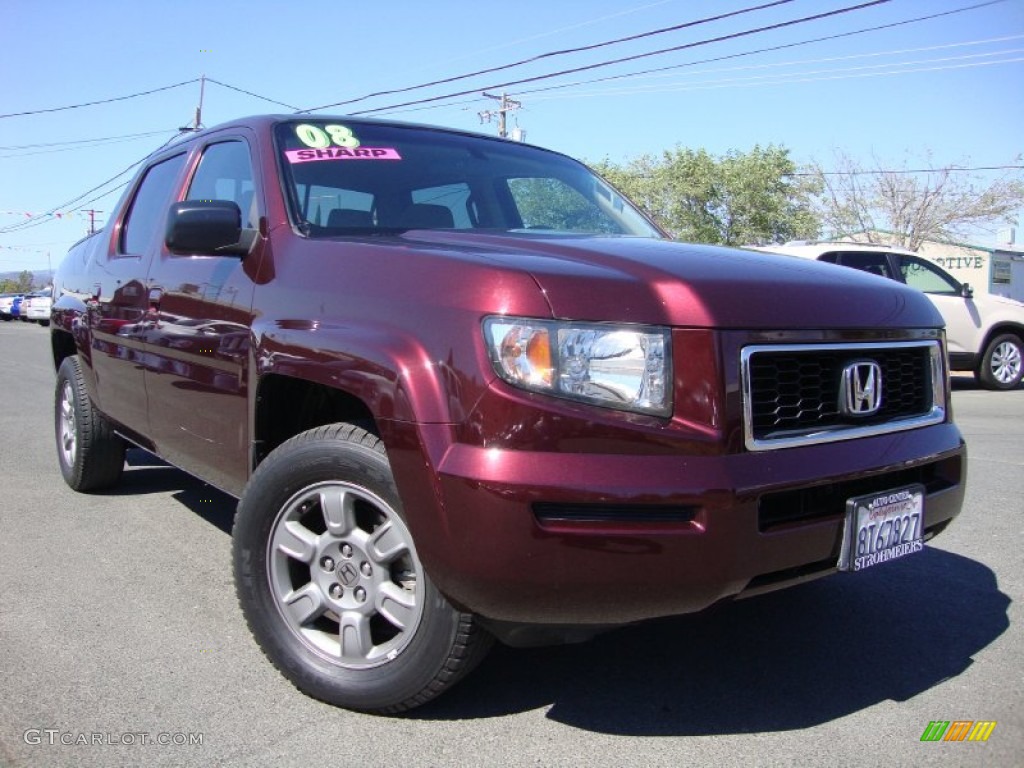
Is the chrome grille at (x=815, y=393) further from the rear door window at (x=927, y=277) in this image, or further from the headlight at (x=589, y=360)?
the rear door window at (x=927, y=277)

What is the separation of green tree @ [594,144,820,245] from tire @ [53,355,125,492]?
2872cm

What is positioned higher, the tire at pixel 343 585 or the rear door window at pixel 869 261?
the rear door window at pixel 869 261

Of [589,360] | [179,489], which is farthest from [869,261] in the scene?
[589,360]

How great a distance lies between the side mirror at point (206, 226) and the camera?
3.01m

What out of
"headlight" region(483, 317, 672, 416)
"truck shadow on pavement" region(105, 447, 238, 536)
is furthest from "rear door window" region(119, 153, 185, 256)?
"headlight" region(483, 317, 672, 416)

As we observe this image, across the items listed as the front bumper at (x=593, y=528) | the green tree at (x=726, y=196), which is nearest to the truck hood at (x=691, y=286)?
the front bumper at (x=593, y=528)

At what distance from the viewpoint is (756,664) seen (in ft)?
9.87

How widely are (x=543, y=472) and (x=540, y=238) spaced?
1056 millimetres

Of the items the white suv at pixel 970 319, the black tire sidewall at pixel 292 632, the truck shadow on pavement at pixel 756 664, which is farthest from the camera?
the white suv at pixel 970 319

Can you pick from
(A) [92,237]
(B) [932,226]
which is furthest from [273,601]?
(B) [932,226]

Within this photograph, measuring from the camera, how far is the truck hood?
7.46ft

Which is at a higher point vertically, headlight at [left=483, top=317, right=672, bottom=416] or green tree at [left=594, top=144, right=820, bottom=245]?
green tree at [left=594, top=144, right=820, bottom=245]

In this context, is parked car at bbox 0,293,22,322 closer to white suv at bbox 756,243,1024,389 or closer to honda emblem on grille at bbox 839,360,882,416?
white suv at bbox 756,243,1024,389

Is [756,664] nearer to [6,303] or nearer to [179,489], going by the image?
[179,489]
